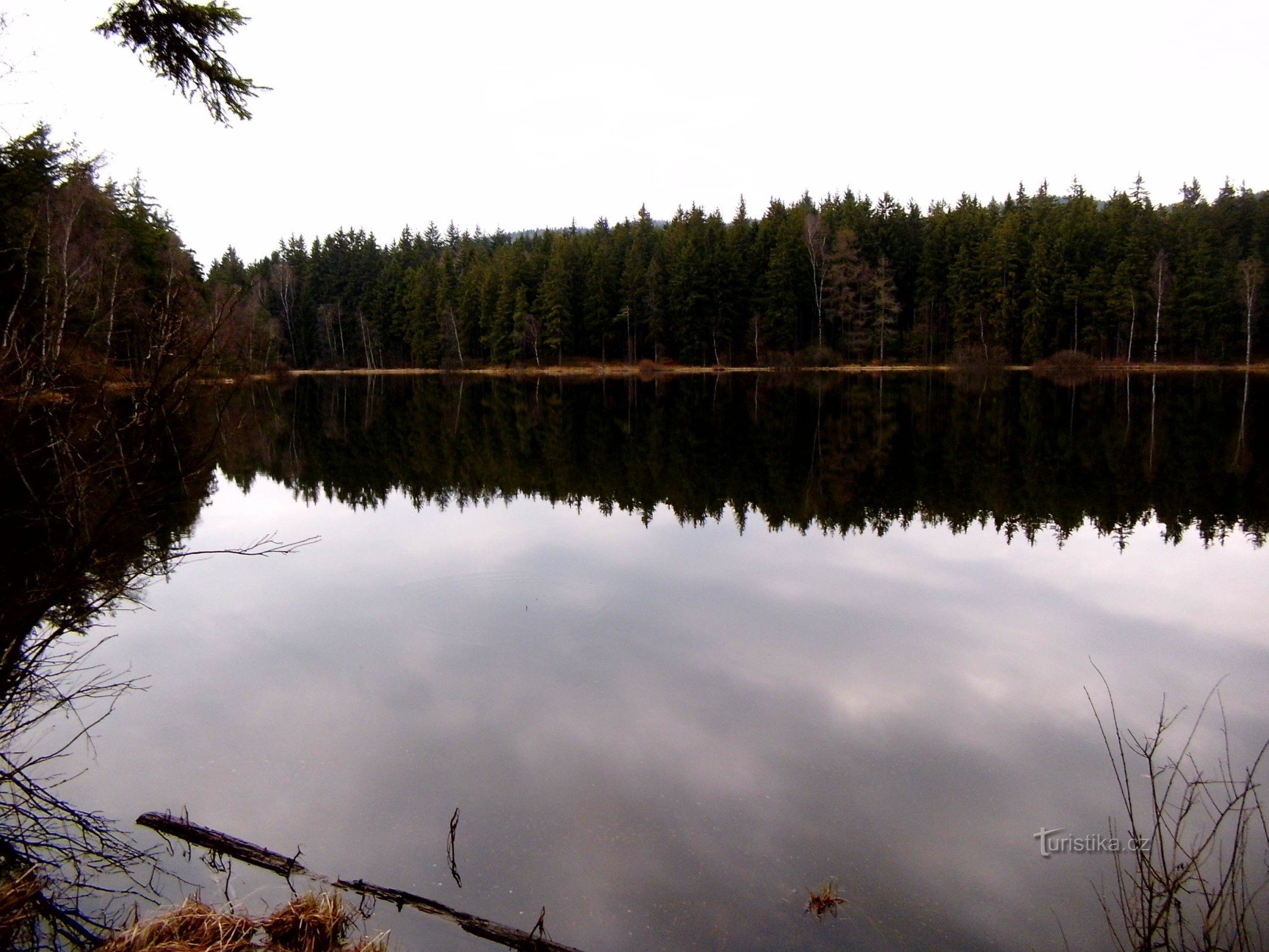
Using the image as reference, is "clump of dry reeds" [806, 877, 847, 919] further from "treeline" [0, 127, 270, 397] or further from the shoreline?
the shoreline

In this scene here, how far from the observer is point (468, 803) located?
527 cm

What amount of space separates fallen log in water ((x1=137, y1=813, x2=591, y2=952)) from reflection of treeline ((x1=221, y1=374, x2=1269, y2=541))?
32.0 feet

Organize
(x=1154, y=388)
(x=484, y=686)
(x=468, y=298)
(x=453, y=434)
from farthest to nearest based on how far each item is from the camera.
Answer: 1. (x=468, y=298)
2. (x=1154, y=388)
3. (x=453, y=434)
4. (x=484, y=686)

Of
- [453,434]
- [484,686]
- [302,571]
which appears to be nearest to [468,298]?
[453,434]

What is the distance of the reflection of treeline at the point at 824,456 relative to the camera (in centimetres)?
1412

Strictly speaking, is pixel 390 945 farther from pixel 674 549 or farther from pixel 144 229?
pixel 144 229

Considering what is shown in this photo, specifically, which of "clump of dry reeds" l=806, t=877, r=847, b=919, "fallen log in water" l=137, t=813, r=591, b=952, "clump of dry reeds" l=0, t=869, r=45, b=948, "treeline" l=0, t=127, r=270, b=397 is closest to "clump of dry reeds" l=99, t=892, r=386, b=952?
"fallen log in water" l=137, t=813, r=591, b=952

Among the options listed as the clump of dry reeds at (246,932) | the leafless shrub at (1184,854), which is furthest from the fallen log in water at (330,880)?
the leafless shrub at (1184,854)

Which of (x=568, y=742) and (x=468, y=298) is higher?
(x=468, y=298)

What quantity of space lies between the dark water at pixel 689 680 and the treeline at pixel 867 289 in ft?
150

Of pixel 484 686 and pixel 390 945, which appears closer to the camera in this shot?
pixel 390 945

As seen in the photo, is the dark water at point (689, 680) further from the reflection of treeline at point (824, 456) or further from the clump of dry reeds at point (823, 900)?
the reflection of treeline at point (824, 456)

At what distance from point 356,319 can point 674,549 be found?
78845mm

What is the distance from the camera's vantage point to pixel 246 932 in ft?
12.2
